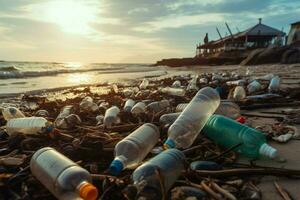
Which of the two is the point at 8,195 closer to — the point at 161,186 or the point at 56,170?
the point at 56,170

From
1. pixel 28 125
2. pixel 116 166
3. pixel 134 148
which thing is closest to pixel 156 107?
pixel 28 125

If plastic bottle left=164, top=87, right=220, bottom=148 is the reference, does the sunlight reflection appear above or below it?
below

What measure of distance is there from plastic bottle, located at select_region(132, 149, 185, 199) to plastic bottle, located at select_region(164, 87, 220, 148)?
38 cm

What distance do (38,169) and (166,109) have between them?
2.60m

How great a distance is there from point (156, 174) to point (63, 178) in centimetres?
53

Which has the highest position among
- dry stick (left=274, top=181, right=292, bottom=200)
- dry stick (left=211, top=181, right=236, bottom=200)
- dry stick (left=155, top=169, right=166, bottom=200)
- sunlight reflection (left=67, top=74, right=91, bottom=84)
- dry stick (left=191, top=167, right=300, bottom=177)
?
dry stick (left=155, top=169, right=166, bottom=200)

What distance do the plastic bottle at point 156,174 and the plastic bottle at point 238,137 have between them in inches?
27.7

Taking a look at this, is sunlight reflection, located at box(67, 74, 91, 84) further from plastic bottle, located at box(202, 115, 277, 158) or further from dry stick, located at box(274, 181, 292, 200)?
dry stick, located at box(274, 181, 292, 200)

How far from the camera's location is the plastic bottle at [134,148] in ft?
6.99

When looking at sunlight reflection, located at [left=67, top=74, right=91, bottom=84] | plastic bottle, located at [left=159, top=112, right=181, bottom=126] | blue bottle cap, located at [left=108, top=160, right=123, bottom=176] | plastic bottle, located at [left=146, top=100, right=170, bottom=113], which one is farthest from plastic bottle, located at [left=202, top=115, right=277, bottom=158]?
sunlight reflection, located at [left=67, top=74, right=91, bottom=84]

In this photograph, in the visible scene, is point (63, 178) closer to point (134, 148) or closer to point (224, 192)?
point (134, 148)

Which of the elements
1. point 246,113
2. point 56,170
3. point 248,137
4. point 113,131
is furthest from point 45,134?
point 246,113

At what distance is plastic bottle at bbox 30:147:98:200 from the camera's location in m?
1.71

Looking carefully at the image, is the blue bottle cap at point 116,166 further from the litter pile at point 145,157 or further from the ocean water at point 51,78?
the ocean water at point 51,78
